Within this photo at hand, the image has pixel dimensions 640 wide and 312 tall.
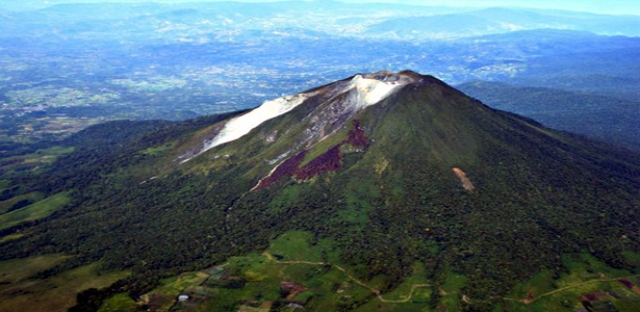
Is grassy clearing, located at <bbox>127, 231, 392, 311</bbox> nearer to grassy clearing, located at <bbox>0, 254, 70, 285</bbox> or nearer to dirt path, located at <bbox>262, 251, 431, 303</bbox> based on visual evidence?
dirt path, located at <bbox>262, 251, 431, 303</bbox>

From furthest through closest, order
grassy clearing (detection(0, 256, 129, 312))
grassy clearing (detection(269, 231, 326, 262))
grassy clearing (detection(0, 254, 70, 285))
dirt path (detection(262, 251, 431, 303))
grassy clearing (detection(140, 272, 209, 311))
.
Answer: grassy clearing (detection(269, 231, 326, 262))
grassy clearing (detection(0, 254, 70, 285))
grassy clearing (detection(0, 256, 129, 312))
dirt path (detection(262, 251, 431, 303))
grassy clearing (detection(140, 272, 209, 311))

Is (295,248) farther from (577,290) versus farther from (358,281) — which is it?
(577,290)

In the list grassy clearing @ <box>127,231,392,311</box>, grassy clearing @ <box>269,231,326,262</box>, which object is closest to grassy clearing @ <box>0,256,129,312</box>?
grassy clearing @ <box>127,231,392,311</box>

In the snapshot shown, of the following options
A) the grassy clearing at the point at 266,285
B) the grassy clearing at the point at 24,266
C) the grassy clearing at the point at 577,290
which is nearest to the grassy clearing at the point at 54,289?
the grassy clearing at the point at 24,266

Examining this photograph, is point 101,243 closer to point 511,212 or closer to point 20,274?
point 20,274

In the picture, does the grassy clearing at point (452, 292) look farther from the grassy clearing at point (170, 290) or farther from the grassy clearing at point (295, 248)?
the grassy clearing at point (170, 290)

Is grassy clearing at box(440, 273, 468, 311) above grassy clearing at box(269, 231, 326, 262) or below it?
below

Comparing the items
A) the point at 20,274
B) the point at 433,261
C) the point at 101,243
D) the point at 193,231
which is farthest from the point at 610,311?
the point at 20,274

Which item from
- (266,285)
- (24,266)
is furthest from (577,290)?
(24,266)
